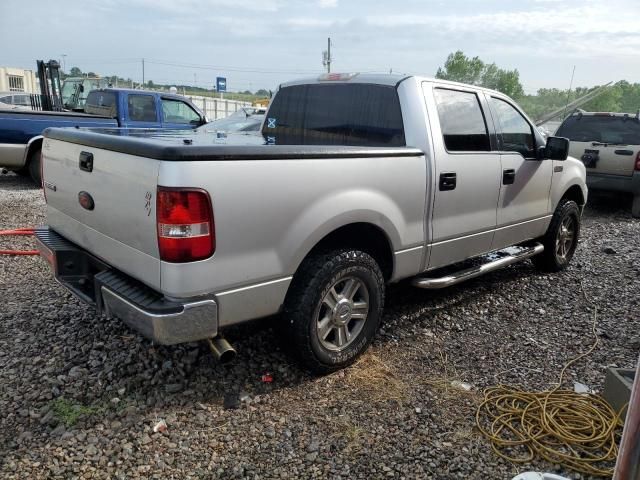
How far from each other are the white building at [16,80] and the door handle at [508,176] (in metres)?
57.4

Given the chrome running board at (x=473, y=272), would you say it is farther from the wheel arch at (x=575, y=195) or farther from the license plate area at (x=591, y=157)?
the license plate area at (x=591, y=157)

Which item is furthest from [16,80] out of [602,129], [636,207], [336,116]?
[336,116]

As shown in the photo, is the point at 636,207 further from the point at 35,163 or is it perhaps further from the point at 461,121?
the point at 35,163

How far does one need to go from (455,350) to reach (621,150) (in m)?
6.89

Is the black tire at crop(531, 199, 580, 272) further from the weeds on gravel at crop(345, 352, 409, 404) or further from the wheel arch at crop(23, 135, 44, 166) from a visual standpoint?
the wheel arch at crop(23, 135, 44, 166)

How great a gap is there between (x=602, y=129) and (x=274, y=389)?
8.86 meters

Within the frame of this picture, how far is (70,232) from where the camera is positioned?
340 centimetres

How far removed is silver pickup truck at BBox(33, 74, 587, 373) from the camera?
2527 millimetres

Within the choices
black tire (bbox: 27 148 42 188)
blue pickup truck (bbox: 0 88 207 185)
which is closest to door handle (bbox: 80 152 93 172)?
blue pickup truck (bbox: 0 88 207 185)

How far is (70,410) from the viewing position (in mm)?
2898

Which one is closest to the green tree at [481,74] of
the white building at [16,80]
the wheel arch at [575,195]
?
the white building at [16,80]

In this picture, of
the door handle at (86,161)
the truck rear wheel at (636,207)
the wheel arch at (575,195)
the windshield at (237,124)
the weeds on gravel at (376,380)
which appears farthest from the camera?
the truck rear wheel at (636,207)

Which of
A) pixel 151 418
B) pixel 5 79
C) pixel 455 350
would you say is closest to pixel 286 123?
pixel 455 350

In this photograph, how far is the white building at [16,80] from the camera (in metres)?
51.7
